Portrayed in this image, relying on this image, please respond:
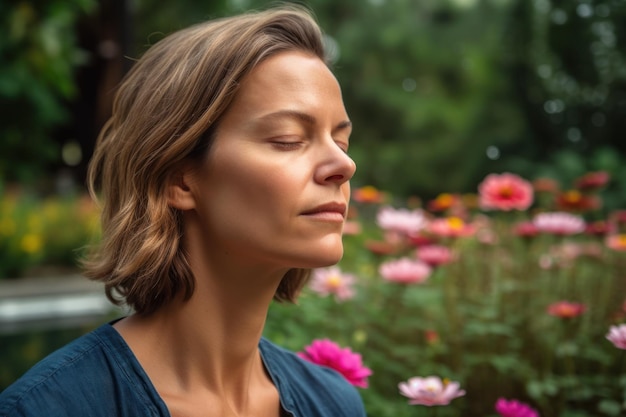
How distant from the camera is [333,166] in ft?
4.65

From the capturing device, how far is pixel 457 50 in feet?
51.5

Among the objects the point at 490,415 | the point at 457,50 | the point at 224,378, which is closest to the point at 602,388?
the point at 490,415

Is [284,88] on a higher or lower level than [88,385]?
higher

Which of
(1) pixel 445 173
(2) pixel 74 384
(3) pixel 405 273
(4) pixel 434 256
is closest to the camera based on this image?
(2) pixel 74 384

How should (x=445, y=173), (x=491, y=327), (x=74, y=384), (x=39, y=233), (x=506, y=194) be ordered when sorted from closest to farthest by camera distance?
(x=74, y=384) → (x=491, y=327) → (x=506, y=194) → (x=39, y=233) → (x=445, y=173)

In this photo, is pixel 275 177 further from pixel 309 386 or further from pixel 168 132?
pixel 309 386

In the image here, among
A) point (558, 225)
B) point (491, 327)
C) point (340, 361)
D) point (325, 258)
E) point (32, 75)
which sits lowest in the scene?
point (32, 75)

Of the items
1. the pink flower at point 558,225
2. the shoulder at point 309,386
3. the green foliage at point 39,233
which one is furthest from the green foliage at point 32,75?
the shoulder at point 309,386

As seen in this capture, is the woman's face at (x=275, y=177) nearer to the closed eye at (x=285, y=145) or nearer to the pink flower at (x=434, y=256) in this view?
the closed eye at (x=285, y=145)

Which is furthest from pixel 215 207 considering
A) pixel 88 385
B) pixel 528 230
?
pixel 528 230

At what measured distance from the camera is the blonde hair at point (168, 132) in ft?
4.68

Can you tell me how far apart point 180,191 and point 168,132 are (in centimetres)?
12

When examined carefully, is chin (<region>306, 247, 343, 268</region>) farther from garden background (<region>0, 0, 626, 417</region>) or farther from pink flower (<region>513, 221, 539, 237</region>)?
pink flower (<region>513, 221, 539, 237</region>)

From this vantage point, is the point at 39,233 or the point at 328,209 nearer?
the point at 328,209
